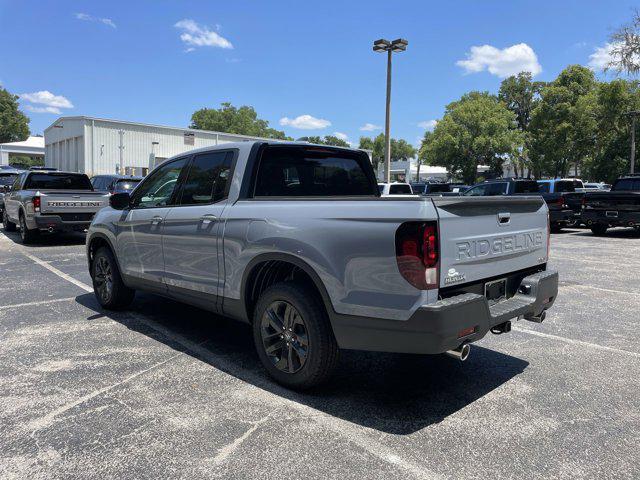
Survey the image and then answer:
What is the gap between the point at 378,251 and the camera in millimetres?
3037

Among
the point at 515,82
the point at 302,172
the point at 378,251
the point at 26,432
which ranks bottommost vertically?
the point at 26,432

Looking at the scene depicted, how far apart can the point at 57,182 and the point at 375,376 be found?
11.8 meters

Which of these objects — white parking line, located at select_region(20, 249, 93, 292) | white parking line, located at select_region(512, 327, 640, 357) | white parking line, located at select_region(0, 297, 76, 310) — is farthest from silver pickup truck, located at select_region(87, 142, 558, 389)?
white parking line, located at select_region(20, 249, 93, 292)

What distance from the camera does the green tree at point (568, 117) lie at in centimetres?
3619

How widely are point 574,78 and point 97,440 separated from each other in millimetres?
44726

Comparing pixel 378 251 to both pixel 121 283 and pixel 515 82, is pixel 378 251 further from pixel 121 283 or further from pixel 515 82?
pixel 515 82

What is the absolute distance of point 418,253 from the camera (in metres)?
2.93

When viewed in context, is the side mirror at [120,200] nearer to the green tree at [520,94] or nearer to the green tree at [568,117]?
the green tree at [568,117]

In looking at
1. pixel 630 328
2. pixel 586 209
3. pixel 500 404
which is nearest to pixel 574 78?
pixel 586 209

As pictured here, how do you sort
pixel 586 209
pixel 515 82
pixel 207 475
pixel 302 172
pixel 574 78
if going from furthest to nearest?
pixel 515 82
pixel 574 78
pixel 586 209
pixel 302 172
pixel 207 475

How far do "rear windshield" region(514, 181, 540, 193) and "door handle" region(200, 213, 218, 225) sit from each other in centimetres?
1508

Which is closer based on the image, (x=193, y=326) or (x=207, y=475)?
(x=207, y=475)

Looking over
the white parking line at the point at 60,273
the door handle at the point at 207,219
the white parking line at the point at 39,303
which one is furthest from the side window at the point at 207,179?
the white parking line at the point at 60,273

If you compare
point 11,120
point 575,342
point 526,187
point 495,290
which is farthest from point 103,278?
point 11,120
